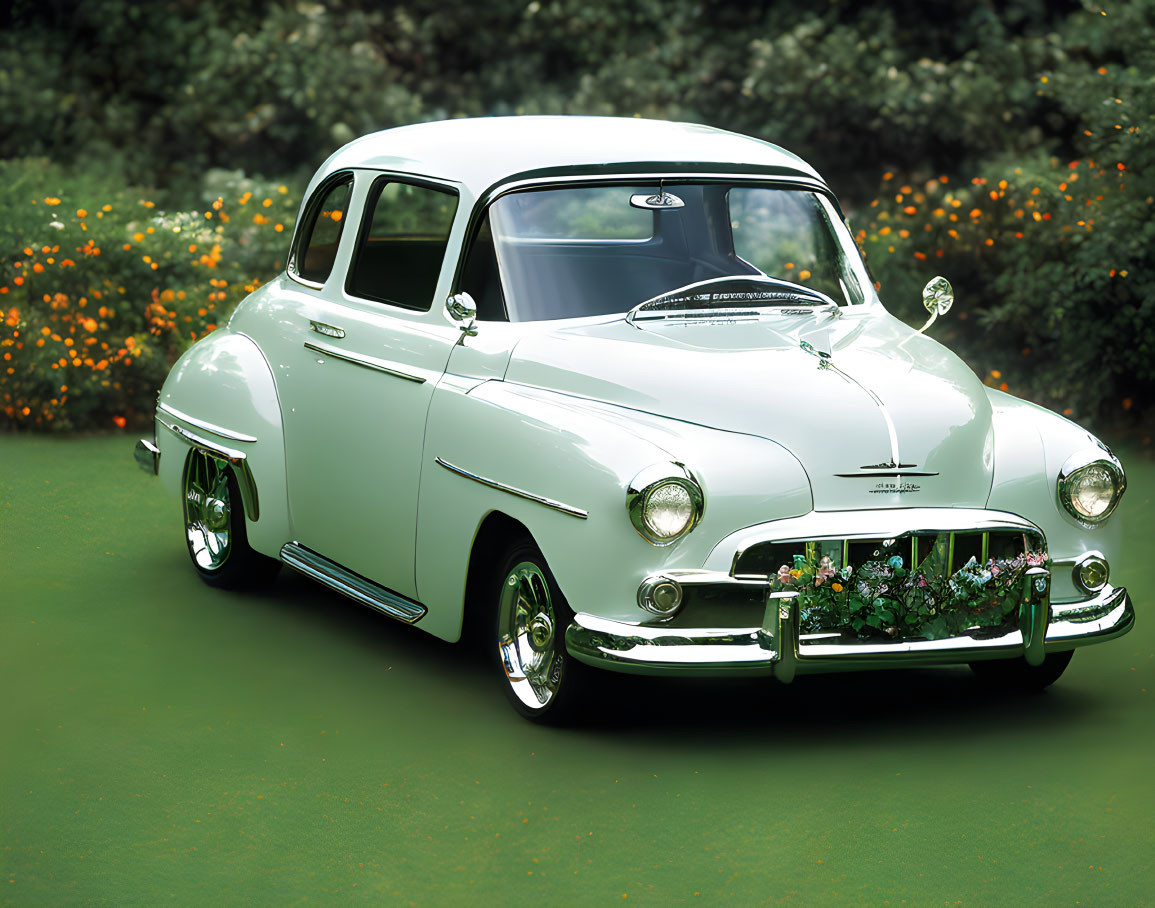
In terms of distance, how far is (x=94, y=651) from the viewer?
582 cm

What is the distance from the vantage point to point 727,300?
5.43 metres

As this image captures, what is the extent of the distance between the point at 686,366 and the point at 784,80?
1080 centimetres

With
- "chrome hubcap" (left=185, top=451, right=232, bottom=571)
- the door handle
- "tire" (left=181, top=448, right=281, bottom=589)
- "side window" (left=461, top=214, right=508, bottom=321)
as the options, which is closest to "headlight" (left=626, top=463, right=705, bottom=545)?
"side window" (left=461, top=214, right=508, bottom=321)

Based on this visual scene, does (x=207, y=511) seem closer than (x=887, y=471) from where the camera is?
No

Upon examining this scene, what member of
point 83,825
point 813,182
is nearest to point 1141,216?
point 813,182

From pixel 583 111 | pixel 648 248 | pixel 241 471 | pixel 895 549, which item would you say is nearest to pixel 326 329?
pixel 241 471

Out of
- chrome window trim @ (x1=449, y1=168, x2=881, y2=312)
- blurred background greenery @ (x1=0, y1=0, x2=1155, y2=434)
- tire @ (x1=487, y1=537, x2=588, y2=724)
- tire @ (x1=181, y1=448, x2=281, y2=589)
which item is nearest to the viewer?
tire @ (x1=487, y1=537, x2=588, y2=724)

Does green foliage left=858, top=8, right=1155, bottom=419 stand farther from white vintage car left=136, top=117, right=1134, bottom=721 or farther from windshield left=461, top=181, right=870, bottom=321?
white vintage car left=136, top=117, right=1134, bottom=721

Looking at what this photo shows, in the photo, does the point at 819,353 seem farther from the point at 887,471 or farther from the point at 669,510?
the point at 669,510

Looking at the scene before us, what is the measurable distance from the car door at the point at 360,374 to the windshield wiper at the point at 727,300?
0.71 meters

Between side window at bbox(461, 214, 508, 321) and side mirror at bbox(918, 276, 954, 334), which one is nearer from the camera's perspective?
side window at bbox(461, 214, 508, 321)

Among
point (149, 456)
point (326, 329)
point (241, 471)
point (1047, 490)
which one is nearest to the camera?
point (1047, 490)

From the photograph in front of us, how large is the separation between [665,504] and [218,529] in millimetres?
2819

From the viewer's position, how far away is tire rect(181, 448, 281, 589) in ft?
21.5
